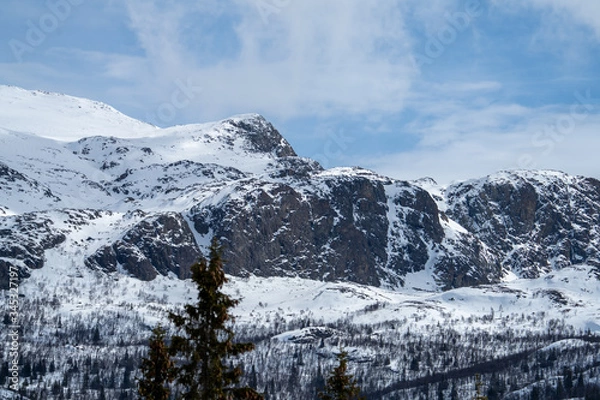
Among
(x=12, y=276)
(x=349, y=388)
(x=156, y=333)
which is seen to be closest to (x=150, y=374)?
(x=156, y=333)

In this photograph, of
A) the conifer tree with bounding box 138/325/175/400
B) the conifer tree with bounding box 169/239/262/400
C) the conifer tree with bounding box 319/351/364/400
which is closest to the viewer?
the conifer tree with bounding box 169/239/262/400

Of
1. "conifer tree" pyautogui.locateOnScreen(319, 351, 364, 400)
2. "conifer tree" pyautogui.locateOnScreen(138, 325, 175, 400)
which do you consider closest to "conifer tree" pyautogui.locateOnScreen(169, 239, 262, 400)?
"conifer tree" pyautogui.locateOnScreen(138, 325, 175, 400)

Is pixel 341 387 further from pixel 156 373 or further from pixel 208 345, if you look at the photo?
pixel 208 345

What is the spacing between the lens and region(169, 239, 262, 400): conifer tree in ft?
161

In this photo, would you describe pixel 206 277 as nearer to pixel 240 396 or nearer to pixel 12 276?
pixel 240 396

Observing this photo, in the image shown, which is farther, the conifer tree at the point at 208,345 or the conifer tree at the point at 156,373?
the conifer tree at the point at 156,373

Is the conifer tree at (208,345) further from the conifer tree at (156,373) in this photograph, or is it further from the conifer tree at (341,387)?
the conifer tree at (341,387)

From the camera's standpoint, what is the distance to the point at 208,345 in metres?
50.0

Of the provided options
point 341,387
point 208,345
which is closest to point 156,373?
point 208,345

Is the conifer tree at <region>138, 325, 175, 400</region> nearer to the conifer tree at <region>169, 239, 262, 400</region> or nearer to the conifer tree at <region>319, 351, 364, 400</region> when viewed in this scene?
the conifer tree at <region>169, 239, 262, 400</region>

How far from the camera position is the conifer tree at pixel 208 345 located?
49000 millimetres

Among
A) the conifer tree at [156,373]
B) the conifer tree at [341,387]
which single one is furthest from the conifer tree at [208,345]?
the conifer tree at [341,387]

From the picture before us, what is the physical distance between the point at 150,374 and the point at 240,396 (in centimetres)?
630

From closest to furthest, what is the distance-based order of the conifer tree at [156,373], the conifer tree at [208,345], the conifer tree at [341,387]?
1. the conifer tree at [208,345]
2. the conifer tree at [156,373]
3. the conifer tree at [341,387]
